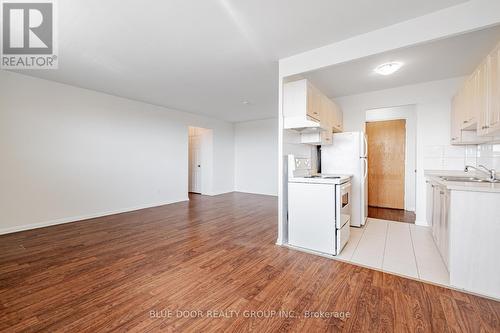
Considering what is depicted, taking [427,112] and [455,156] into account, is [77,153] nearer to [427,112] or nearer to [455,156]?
[427,112]

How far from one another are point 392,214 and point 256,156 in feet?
13.6

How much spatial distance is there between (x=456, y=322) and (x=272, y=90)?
3909mm

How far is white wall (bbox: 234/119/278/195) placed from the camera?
6922mm

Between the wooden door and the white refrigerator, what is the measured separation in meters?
1.69

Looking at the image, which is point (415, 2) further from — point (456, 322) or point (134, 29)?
point (134, 29)

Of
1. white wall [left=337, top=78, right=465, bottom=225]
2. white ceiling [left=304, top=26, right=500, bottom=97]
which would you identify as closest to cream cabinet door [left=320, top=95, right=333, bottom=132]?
white ceiling [left=304, top=26, right=500, bottom=97]

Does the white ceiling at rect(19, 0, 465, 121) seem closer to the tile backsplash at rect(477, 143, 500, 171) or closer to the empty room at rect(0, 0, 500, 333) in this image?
the empty room at rect(0, 0, 500, 333)

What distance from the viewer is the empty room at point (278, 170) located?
1757 millimetres

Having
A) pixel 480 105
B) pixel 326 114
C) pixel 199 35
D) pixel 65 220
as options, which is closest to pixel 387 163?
pixel 326 114

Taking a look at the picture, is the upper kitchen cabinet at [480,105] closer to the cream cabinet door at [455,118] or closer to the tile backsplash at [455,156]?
the cream cabinet door at [455,118]

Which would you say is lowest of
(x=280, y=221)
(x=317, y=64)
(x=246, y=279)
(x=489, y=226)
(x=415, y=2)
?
(x=246, y=279)

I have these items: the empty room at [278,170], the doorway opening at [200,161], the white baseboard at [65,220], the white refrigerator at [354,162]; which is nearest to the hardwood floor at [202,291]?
the empty room at [278,170]

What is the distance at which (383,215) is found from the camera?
447 centimetres

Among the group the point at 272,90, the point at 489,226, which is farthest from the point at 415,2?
the point at 272,90
